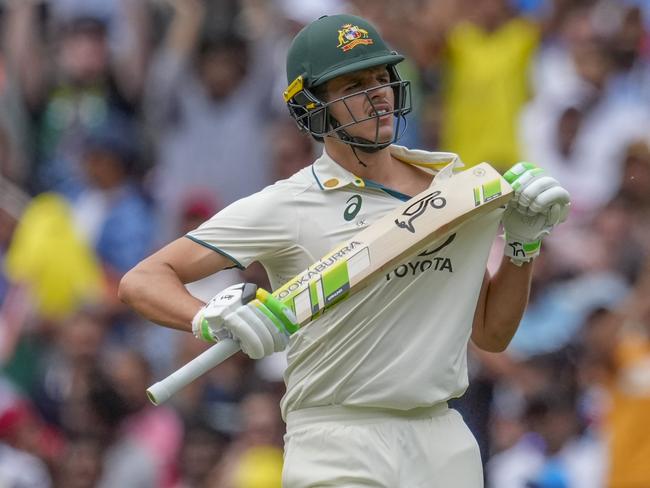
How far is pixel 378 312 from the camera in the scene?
5.59 meters

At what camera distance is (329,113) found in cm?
580

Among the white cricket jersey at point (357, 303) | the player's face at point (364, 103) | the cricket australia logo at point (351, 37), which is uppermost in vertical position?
the cricket australia logo at point (351, 37)

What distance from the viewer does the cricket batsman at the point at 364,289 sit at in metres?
5.51

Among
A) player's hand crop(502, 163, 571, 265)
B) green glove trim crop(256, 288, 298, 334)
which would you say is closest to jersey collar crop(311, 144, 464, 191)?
player's hand crop(502, 163, 571, 265)

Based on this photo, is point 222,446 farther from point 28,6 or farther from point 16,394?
point 28,6

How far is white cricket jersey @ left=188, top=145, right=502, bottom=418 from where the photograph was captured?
5535mm

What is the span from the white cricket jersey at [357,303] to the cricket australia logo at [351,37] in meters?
0.40

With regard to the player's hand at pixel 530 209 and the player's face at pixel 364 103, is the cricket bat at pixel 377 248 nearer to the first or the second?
the player's hand at pixel 530 209

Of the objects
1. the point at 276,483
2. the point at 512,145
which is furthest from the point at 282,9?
the point at 276,483

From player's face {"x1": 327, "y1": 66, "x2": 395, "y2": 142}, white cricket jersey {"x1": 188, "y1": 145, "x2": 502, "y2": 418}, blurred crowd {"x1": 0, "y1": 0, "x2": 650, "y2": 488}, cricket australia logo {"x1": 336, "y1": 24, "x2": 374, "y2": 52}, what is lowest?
blurred crowd {"x1": 0, "y1": 0, "x2": 650, "y2": 488}

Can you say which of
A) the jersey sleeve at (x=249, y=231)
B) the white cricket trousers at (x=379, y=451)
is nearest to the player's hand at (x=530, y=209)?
the white cricket trousers at (x=379, y=451)

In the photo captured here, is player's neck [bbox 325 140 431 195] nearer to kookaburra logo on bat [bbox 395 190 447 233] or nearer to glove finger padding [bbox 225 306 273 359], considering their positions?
kookaburra logo on bat [bbox 395 190 447 233]

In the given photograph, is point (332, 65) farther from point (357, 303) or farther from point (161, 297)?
point (161, 297)

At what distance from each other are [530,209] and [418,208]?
381 millimetres
